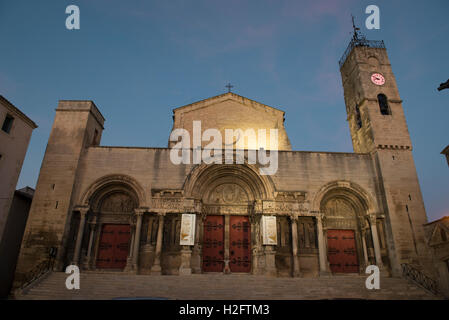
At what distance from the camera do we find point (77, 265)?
44.2ft

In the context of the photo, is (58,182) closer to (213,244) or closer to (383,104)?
(213,244)

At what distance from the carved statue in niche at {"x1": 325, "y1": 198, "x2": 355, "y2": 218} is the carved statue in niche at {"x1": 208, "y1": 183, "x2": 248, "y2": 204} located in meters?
4.60

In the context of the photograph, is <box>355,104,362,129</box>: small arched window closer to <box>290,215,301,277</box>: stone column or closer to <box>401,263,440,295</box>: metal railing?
<box>290,215,301,277</box>: stone column

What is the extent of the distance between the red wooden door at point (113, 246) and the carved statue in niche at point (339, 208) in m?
10.8

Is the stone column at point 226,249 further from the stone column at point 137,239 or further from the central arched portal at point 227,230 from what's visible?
the stone column at point 137,239

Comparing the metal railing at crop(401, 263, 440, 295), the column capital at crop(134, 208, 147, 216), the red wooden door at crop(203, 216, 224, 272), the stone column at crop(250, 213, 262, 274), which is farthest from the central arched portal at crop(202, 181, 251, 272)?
the metal railing at crop(401, 263, 440, 295)

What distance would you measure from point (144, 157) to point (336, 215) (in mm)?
10956

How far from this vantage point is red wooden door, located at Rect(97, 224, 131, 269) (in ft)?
47.1

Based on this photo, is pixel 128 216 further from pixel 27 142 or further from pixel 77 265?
pixel 27 142

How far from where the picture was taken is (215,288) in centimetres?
1076

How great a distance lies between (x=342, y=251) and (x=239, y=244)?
5.45 meters

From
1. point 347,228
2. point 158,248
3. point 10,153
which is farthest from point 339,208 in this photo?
point 10,153

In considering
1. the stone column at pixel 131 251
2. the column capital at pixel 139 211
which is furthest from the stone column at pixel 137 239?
the stone column at pixel 131 251

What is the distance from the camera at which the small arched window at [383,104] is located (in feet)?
55.6
